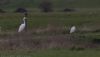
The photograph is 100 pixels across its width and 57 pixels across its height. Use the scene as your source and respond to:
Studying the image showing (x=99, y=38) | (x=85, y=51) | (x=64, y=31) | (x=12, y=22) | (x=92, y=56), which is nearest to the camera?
(x=92, y=56)

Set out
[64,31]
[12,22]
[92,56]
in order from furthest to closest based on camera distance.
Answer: [12,22], [64,31], [92,56]

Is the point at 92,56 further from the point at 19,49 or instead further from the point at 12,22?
the point at 12,22

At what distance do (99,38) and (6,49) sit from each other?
7306 mm

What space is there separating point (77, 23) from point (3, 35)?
18.3 metres

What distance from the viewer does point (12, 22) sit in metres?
48.9

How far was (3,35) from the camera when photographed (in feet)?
105

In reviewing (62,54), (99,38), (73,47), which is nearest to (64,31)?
(99,38)

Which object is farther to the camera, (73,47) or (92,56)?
(73,47)

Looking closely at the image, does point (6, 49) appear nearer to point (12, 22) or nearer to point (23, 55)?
point (23, 55)

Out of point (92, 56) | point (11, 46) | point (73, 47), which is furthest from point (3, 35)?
point (92, 56)

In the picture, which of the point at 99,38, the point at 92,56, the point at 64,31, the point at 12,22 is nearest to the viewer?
the point at 92,56

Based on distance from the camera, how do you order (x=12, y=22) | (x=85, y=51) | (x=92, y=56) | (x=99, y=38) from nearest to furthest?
1. (x=92, y=56)
2. (x=85, y=51)
3. (x=99, y=38)
4. (x=12, y=22)

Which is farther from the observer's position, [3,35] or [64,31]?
[64,31]

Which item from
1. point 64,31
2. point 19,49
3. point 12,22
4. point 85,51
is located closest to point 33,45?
point 19,49
